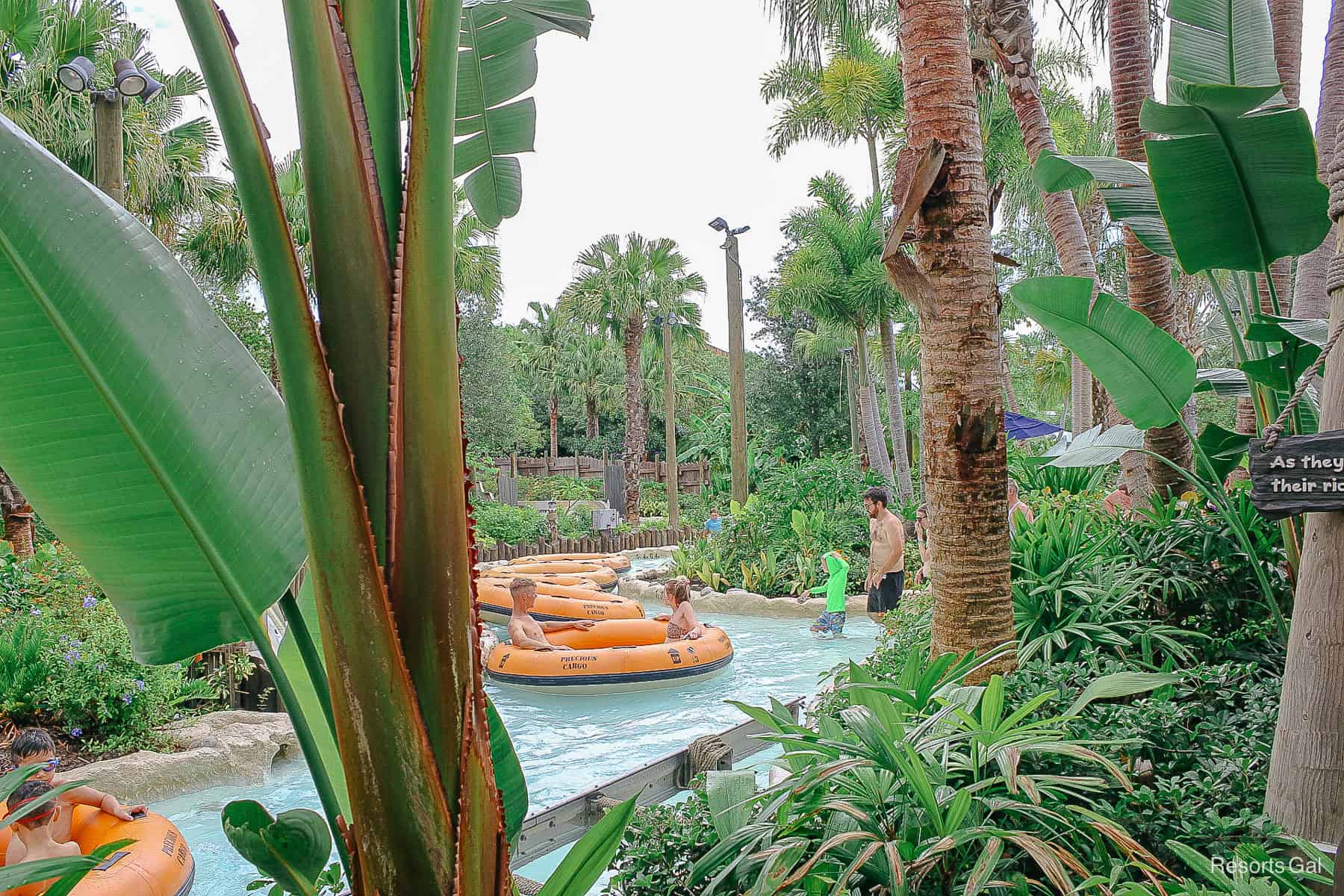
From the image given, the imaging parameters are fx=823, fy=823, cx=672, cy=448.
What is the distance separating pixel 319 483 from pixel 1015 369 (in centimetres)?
5178

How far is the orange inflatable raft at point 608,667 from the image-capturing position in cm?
930

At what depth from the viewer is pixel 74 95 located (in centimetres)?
988

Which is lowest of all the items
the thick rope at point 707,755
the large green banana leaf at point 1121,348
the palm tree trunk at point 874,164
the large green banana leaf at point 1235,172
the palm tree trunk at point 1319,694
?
the thick rope at point 707,755

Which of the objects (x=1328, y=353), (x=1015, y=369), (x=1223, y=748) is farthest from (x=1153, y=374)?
(x=1015, y=369)

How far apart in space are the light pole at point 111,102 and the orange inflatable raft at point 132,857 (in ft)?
15.1

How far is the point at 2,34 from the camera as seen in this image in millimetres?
9453

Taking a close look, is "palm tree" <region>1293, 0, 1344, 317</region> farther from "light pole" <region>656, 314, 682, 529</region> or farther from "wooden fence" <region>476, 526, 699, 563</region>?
"light pole" <region>656, 314, 682, 529</region>

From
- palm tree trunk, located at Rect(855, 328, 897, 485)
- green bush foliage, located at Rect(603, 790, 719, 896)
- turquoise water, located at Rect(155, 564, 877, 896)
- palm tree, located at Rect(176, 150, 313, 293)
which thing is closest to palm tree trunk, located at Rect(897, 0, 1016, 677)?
green bush foliage, located at Rect(603, 790, 719, 896)

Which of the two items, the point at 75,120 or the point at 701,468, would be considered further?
the point at 701,468

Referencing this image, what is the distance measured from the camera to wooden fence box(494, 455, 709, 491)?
3406 cm

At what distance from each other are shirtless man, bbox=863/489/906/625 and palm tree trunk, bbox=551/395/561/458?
96.5 feet

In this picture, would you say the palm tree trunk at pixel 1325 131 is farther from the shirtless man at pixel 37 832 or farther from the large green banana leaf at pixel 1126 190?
the shirtless man at pixel 37 832

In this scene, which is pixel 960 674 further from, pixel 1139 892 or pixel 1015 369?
pixel 1015 369

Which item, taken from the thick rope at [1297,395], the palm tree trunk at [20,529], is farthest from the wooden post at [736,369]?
the thick rope at [1297,395]
